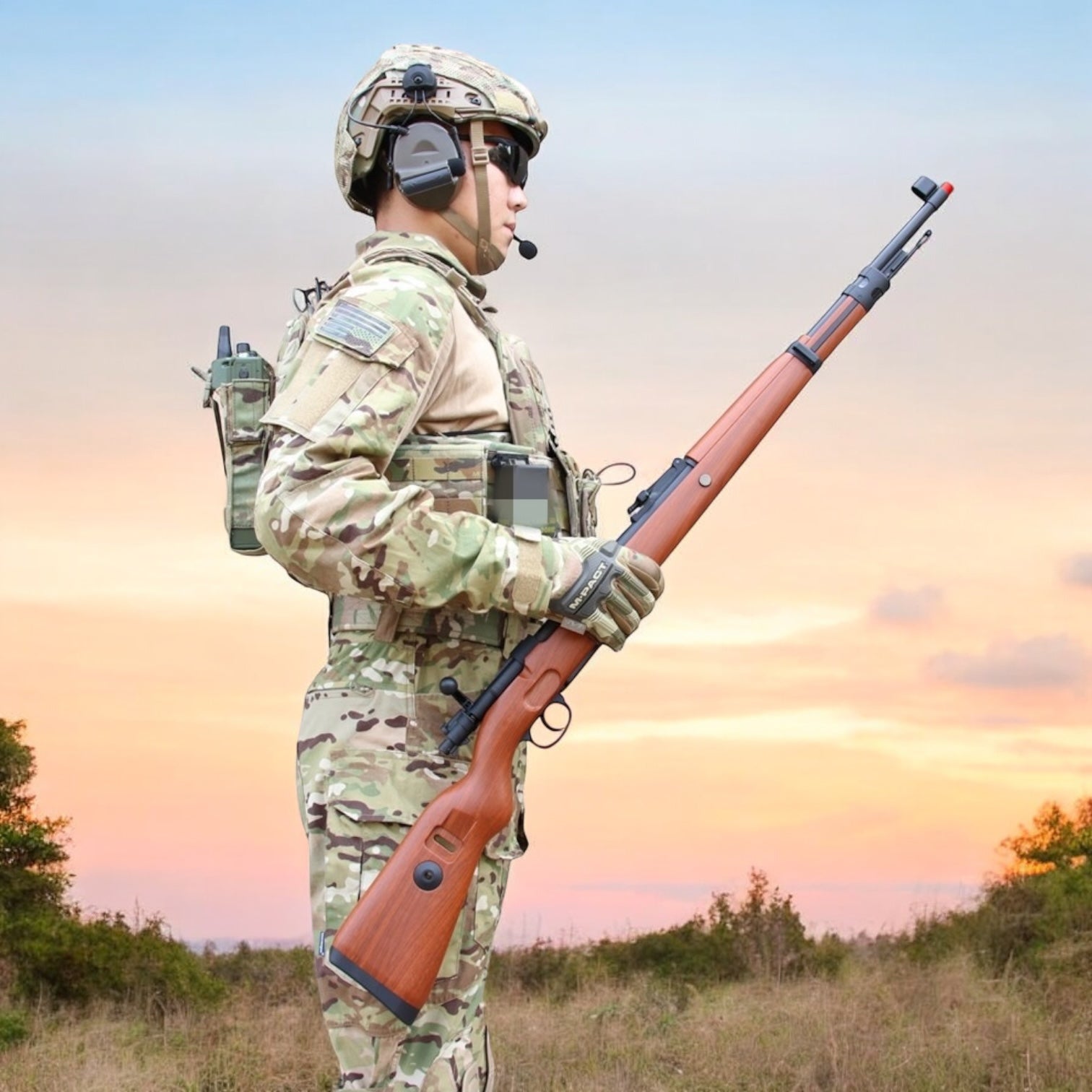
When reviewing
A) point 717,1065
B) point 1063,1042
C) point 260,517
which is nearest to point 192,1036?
point 717,1065

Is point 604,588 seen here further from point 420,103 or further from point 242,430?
point 420,103

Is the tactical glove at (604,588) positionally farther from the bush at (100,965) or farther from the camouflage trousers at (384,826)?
the bush at (100,965)

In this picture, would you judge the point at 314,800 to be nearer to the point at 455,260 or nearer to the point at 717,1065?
the point at 455,260

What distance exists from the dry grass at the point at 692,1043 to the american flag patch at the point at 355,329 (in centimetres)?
469

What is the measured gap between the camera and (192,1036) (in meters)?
9.05

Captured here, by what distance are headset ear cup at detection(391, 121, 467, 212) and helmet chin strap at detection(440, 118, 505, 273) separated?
6cm

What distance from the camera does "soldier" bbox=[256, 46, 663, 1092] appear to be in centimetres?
388

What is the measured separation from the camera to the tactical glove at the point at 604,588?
4023 mm

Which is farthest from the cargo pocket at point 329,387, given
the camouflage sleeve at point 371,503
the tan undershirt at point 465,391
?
the tan undershirt at point 465,391

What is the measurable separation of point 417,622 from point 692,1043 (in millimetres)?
5014

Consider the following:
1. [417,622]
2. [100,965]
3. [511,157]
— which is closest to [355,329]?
[417,622]

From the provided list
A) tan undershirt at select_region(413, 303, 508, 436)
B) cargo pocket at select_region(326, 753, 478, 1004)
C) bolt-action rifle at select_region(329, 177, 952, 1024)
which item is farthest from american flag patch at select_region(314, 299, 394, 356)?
cargo pocket at select_region(326, 753, 478, 1004)

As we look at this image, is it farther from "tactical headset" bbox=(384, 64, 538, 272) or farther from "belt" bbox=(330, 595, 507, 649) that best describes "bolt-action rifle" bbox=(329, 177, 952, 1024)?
"tactical headset" bbox=(384, 64, 538, 272)

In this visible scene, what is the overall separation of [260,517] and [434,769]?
0.87 m
